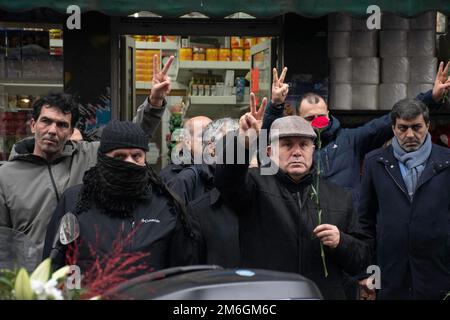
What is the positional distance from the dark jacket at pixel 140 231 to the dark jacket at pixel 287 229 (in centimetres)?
32

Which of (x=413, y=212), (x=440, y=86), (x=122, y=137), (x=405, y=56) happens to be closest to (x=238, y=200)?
(x=122, y=137)

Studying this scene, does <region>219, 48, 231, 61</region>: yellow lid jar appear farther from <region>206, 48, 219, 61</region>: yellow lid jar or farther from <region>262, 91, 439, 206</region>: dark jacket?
<region>262, 91, 439, 206</region>: dark jacket

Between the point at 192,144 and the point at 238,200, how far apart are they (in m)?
1.40

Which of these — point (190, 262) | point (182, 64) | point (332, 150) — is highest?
point (182, 64)

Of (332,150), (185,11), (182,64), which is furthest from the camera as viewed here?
(182,64)

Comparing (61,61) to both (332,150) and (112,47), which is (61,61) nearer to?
(112,47)

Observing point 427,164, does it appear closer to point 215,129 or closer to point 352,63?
point 215,129

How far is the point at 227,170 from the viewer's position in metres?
3.98

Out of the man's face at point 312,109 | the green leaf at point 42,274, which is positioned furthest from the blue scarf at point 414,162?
the green leaf at point 42,274

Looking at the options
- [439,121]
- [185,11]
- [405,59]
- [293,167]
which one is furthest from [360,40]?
[293,167]

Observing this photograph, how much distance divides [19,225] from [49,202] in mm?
202

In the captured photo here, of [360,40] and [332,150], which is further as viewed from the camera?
[360,40]

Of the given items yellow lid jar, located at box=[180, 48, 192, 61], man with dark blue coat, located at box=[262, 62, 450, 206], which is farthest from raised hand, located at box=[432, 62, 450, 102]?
yellow lid jar, located at box=[180, 48, 192, 61]

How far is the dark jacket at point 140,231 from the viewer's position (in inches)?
153
